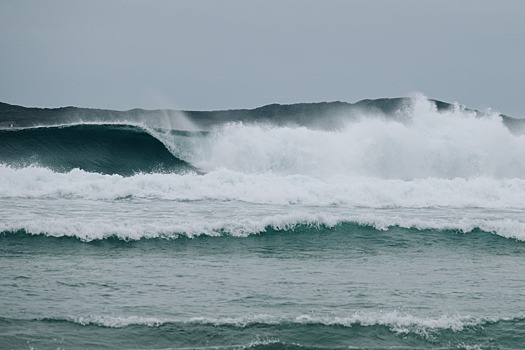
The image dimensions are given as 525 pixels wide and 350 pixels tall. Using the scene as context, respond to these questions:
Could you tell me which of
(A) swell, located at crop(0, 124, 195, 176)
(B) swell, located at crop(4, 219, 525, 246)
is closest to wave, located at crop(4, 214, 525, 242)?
(B) swell, located at crop(4, 219, 525, 246)

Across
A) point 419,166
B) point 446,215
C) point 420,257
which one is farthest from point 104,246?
point 419,166

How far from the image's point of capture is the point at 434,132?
27.4 m

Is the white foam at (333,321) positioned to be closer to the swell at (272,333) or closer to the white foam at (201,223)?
the swell at (272,333)

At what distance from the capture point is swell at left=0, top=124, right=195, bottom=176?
2278cm

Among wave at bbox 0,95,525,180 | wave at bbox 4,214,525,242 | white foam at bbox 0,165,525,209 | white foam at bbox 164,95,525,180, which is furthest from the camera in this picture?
white foam at bbox 164,95,525,180

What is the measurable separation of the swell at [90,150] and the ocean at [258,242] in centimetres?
9

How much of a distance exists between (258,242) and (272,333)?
543cm

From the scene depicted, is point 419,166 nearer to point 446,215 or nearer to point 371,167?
point 371,167

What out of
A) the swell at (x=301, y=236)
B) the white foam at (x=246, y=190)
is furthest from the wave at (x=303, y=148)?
the swell at (x=301, y=236)

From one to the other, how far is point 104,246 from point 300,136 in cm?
1481

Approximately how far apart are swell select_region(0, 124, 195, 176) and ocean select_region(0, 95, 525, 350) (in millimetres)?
86

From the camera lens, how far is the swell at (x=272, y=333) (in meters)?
6.87

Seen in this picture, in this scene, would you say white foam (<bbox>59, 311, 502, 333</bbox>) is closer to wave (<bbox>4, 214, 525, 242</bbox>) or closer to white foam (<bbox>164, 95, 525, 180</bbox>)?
wave (<bbox>4, 214, 525, 242</bbox>)

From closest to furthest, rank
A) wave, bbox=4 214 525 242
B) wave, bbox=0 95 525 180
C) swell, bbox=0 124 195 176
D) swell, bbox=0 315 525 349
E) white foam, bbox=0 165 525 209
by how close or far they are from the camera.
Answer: swell, bbox=0 315 525 349
wave, bbox=4 214 525 242
white foam, bbox=0 165 525 209
swell, bbox=0 124 195 176
wave, bbox=0 95 525 180
